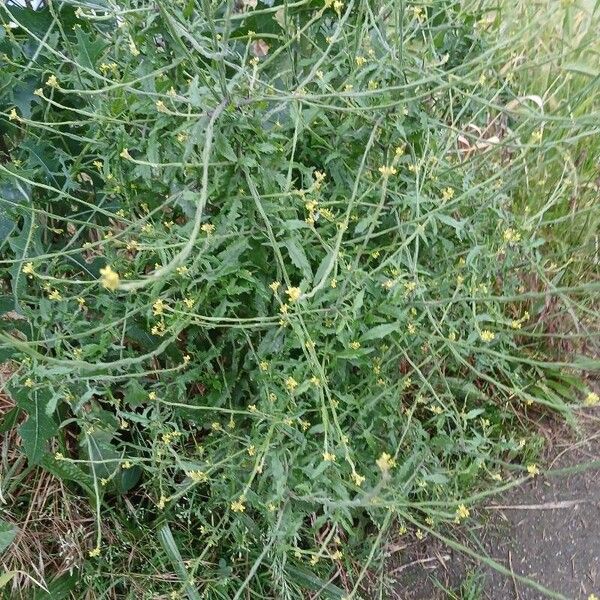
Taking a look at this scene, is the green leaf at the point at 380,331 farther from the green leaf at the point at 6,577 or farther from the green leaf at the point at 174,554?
the green leaf at the point at 6,577

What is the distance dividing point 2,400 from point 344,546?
2.33 feet

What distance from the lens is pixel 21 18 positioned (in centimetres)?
103

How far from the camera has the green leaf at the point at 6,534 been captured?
44.3 inches

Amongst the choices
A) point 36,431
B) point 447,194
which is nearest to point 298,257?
point 447,194

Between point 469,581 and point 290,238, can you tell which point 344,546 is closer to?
point 469,581

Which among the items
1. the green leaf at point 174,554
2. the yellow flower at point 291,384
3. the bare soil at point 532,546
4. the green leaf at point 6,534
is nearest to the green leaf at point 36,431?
the green leaf at point 6,534

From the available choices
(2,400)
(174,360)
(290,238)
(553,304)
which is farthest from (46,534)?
(553,304)

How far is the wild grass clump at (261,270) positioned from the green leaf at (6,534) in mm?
98

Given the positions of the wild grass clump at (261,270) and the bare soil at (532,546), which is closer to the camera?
the wild grass clump at (261,270)

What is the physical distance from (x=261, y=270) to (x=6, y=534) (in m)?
0.63

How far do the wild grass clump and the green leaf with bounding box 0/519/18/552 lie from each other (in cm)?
10

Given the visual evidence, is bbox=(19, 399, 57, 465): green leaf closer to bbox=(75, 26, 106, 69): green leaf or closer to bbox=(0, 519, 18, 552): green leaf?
bbox=(0, 519, 18, 552): green leaf

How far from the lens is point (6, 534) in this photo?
113cm

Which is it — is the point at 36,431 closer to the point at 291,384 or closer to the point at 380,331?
the point at 291,384
